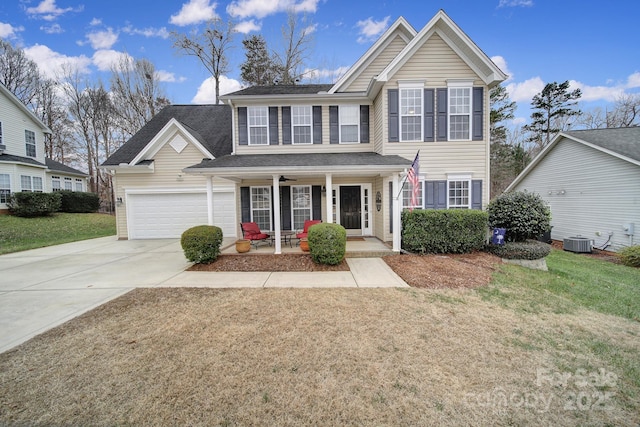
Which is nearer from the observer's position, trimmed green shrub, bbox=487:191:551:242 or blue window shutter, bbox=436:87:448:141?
trimmed green shrub, bbox=487:191:551:242

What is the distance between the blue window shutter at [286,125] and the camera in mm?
11164

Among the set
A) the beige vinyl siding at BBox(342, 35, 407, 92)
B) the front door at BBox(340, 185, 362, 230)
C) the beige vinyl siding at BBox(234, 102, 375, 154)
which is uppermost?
the beige vinyl siding at BBox(342, 35, 407, 92)

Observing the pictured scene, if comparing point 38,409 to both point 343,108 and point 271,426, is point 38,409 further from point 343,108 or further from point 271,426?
point 343,108

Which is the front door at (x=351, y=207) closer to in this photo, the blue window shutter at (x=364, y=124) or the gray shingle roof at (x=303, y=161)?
the gray shingle roof at (x=303, y=161)

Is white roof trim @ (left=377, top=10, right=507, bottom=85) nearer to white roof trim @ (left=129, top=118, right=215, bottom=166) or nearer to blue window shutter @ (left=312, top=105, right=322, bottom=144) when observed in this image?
blue window shutter @ (left=312, top=105, right=322, bottom=144)

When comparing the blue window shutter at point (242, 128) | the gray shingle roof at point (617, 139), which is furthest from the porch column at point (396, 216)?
the gray shingle roof at point (617, 139)

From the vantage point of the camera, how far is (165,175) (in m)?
12.6

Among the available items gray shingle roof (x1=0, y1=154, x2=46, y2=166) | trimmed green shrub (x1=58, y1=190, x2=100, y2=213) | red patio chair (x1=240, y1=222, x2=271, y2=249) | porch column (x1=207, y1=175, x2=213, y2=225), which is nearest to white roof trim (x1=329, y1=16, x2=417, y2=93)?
porch column (x1=207, y1=175, x2=213, y2=225)

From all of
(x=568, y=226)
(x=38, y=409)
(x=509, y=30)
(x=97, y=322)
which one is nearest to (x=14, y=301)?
(x=97, y=322)

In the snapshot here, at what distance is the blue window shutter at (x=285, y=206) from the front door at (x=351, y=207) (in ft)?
7.44

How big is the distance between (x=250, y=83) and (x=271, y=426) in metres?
24.8

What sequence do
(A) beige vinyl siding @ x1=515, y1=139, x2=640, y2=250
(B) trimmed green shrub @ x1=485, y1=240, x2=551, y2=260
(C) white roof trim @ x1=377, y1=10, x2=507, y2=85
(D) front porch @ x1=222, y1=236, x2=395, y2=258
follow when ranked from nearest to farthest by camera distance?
(B) trimmed green shrub @ x1=485, y1=240, x2=551, y2=260 < (D) front porch @ x1=222, y1=236, x2=395, y2=258 < (C) white roof trim @ x1=377, y1=10, x2=507, y2=85 < (A) beige vinyl siding @ x1=515, y1=139, x2=640, y2=250

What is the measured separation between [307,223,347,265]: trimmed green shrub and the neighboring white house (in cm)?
2120

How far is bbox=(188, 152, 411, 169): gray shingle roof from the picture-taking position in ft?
28.2
